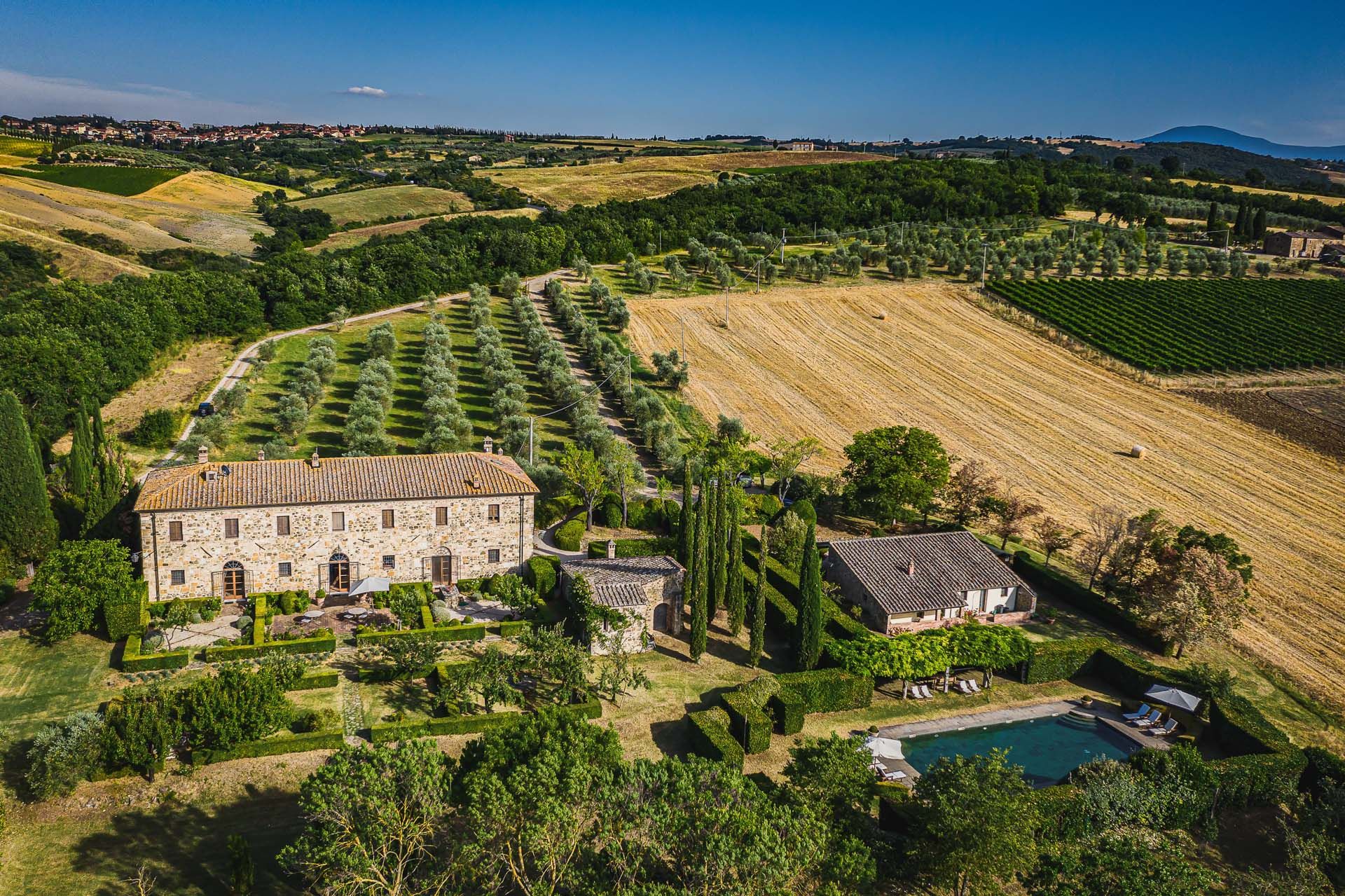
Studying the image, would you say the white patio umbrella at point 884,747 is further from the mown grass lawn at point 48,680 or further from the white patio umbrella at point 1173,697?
the mown grass lawn at point 48,680

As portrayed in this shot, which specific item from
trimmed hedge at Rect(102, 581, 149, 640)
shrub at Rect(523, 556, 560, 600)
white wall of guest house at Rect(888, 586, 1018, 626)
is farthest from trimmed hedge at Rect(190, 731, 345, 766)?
white wall of guest house at Rect(888, 586, 1018, 626)

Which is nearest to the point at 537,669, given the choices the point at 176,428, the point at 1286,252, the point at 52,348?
the point at 176,428

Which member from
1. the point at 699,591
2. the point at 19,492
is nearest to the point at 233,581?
the point at 19,492

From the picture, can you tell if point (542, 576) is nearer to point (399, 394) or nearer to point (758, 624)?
point (758, 624)

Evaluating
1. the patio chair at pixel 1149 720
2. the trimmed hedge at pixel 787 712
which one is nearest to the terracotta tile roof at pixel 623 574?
the trimmed hedge at pixel 787 712

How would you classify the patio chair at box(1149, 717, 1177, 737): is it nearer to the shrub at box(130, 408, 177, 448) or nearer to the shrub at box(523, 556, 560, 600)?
the shrub at box(523, 556, 560, 600)
